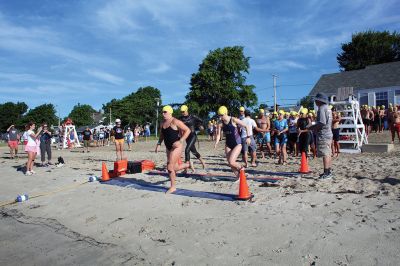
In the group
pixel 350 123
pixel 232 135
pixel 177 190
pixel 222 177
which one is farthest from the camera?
pixel 350 123

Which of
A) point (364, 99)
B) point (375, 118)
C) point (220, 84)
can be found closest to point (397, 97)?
point (364, 99)

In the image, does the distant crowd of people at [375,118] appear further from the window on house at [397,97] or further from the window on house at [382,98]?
the window on house at [382,98]

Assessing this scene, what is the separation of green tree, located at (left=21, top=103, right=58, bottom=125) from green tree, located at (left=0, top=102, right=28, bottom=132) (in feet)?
8.78

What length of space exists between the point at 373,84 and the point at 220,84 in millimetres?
19288

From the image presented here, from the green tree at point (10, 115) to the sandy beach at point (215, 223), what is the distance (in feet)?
356

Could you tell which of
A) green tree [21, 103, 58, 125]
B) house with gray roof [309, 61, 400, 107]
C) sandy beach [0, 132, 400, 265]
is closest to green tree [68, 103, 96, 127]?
green tree [21, 103, 58, 125]

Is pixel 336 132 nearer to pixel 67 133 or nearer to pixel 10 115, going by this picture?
pixel 67 133

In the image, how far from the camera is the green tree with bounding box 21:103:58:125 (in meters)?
102

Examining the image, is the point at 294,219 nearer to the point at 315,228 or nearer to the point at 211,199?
the point at 315,228

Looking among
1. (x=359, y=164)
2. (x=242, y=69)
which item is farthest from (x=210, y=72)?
(x=359, y=164)

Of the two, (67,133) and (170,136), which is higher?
(67,133)

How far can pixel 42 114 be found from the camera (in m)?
103

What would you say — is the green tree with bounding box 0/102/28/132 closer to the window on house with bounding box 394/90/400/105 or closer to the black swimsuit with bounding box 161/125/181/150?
the window on house with bounding box 394/90/400/105

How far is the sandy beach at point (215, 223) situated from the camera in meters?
3.97
